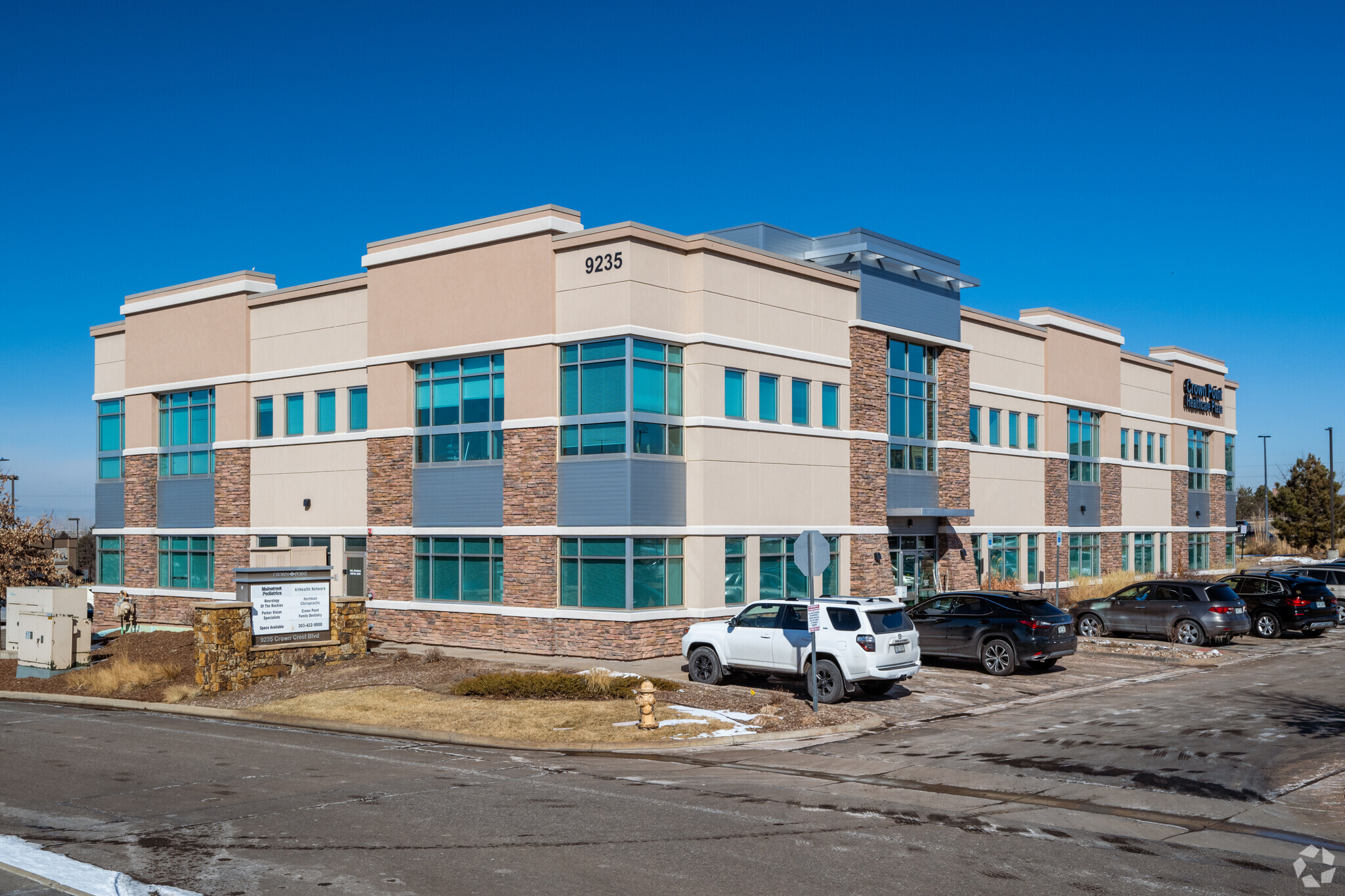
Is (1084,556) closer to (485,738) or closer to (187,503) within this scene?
(187,503)

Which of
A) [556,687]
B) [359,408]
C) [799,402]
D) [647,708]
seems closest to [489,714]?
[556,687]

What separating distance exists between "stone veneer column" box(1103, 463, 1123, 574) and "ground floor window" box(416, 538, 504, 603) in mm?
27250

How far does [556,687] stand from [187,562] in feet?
71.7

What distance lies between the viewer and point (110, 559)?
40.5m

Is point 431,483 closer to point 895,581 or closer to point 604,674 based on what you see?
point 604,674

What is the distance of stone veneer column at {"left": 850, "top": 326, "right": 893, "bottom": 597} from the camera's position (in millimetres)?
31781

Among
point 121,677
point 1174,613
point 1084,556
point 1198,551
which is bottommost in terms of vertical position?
point 121,677

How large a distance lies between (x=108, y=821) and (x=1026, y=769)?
1018 cm

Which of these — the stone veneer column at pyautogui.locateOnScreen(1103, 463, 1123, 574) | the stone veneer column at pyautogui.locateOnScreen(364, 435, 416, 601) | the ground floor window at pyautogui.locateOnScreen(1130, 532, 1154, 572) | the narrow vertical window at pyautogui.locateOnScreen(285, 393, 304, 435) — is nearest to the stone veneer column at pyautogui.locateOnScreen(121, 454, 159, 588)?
the narrow vertical window at pyautogui.locateOnScreen(285, 393, 304, 435)

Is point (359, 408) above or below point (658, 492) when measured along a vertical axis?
above

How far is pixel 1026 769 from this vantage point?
1398 cm

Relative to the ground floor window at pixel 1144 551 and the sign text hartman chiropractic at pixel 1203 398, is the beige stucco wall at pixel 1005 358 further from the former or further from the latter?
the sign text hartman chiropractic at pixel 1203 398

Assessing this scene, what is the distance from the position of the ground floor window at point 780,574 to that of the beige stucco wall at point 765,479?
497mm

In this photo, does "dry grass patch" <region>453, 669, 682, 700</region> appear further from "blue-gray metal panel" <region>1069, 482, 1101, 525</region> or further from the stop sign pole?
"blue-gray metal panel" <region>1069, 482, 1101, 525</region>
